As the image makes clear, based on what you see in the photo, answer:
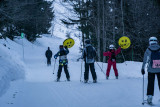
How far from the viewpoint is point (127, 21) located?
2497cm

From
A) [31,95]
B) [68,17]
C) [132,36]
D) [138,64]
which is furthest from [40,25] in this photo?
[31,95]

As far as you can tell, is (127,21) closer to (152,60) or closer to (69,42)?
(69,42)

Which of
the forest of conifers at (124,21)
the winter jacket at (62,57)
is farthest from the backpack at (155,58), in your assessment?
the forest of conifers at (124,21)

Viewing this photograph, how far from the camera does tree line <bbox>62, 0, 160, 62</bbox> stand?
21.2m

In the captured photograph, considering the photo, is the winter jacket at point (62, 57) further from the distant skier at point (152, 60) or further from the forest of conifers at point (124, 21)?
the forest of conifers at point (124, 21)

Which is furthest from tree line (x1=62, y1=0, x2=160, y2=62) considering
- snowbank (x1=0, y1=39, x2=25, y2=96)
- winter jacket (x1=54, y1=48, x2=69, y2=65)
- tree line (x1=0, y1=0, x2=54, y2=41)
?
snowbank (x1=0, y1=39, x2=25, y2=96)

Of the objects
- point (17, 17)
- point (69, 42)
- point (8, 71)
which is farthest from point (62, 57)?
point (69, 42)

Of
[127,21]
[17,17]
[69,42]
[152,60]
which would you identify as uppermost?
[127,21]

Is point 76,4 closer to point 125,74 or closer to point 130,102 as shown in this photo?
point 125,74

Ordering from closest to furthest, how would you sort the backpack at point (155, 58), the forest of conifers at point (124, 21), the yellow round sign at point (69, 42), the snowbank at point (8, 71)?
1. the backpack at point (155, 58)
2. the snowbank at point (8, 71)
3. the yellow round sign at point (69, 42)
4. the forest of conifers at point (124, 21)

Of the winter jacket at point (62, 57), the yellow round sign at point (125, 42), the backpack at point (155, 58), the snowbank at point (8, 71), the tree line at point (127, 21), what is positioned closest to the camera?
the backpack at point (155, 58)

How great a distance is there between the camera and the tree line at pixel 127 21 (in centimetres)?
2117

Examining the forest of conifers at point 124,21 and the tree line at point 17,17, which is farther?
the forest of conifers at point 124,21

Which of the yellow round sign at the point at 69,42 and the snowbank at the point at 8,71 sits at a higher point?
the yellow round sign at the point at 69,42
